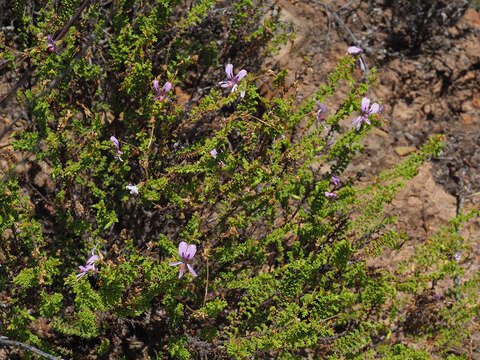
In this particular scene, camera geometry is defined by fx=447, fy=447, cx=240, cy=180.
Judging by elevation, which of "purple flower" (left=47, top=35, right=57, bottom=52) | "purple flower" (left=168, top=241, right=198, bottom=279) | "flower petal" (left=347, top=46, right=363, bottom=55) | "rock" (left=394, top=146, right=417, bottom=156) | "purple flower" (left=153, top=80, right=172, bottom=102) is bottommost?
"rock" (left=394, top=146, right=417, bottom=156)

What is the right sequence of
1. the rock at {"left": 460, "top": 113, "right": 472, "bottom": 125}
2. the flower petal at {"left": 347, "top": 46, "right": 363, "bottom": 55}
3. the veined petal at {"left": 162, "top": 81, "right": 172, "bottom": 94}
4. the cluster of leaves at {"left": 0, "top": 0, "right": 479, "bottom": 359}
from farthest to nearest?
the rock at {"left": 460, "top": 113, "right": 472, "bottom": 125}
the flower petal at {"left": 347, "top": 46, "right": 363, "bottom": 55}
the veined petal at {"left": 162, "top": 81, "right": 172, "bottom": 94}
the cluster of leaves at {"left": 0, "top": 0, "right": 479, "bottom": 359}

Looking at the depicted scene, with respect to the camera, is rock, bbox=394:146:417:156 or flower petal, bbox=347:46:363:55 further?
rock, bbox=394:146:417:156

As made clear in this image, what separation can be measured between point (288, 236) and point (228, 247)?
993mm

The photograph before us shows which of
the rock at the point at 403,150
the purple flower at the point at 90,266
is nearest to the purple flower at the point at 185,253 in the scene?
the purple flower at the point at 90,266

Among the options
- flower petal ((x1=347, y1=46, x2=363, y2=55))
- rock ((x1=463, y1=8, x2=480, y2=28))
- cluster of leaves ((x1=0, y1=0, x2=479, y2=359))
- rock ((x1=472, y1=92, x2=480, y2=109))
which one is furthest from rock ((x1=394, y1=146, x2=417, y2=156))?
rock ((x1=463, y1=8, x2=480, y2=28))

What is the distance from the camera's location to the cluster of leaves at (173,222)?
2180 mm

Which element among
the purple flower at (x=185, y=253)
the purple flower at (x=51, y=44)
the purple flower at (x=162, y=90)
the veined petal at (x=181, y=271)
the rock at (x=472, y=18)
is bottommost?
the rock at (x=472, y=18)

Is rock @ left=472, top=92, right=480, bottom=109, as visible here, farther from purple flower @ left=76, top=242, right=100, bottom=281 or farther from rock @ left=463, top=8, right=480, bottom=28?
purple flower @ left=76, top=242, right=100, bottom=281

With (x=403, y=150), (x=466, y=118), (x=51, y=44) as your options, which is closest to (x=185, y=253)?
(x=51, y=44)

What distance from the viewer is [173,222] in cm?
296

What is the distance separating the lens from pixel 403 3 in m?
4.54

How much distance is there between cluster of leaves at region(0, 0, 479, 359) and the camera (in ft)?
7.15

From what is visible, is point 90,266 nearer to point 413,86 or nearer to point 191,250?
point 191,250

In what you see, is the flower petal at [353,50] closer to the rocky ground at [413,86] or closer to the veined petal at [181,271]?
the rocky ground at [413,86]
